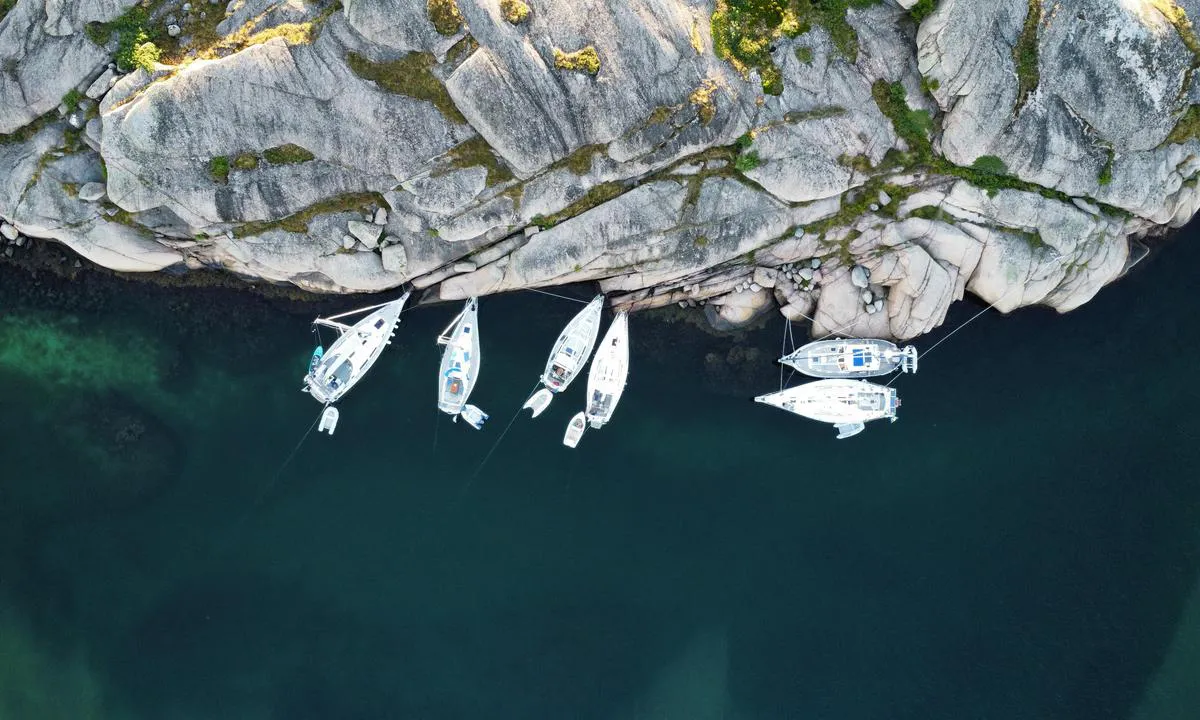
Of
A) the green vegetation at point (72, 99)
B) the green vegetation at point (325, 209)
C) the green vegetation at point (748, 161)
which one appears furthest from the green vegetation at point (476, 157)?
the green vegetation at point (72, 99)

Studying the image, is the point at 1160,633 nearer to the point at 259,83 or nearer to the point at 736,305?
the point at 736,305

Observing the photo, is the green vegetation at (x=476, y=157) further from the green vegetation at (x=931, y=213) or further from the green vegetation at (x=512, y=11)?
the green vegetation at (x=931, y=213)

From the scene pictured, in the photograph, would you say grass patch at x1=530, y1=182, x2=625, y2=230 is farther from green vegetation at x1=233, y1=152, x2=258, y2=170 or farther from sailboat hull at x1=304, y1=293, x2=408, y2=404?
green vegetation at x1=233, y1=152, x2=258, y2=170

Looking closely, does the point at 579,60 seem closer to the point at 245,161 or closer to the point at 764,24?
the point at 764,24

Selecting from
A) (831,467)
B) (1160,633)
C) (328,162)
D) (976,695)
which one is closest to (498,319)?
(328,162)

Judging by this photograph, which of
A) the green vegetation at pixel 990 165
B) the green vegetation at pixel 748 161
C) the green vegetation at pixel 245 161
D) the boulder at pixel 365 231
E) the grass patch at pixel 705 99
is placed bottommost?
the boulder at pixel 365 231

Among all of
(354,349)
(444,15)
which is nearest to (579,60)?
(444,15)
